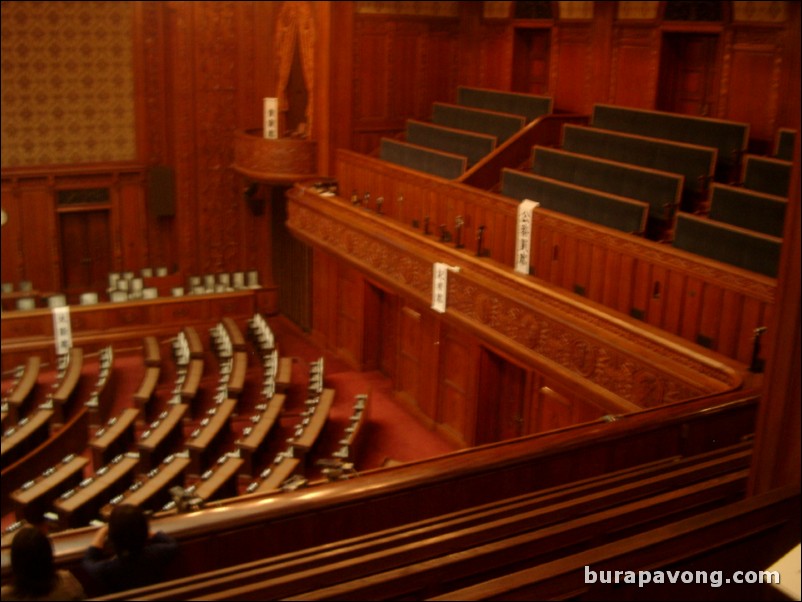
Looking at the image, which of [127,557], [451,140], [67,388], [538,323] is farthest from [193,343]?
[127,557]

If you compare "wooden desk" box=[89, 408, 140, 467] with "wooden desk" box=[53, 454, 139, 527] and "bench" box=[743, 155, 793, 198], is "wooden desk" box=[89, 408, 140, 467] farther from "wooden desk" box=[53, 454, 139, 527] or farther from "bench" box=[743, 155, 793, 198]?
"bench" box=[743, 155, 793, 198]

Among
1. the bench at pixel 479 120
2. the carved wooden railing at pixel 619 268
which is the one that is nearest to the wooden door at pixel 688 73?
the bench at pixel 479 120

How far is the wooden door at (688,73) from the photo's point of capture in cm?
445

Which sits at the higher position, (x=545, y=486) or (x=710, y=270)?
(x=710, y=270)

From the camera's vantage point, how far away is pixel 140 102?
21.1ft

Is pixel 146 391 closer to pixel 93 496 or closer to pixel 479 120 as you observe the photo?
pixel 93 496

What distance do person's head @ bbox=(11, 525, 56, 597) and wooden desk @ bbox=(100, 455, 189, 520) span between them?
2041 millimetres

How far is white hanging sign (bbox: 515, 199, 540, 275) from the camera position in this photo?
146 inches

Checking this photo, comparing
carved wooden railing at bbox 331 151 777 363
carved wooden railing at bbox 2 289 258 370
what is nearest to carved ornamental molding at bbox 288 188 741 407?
carved wooden railing at bbox 331 151 777 363

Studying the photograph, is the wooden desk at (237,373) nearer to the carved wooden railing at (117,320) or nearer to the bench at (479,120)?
the carved wooden railing at (117,320)

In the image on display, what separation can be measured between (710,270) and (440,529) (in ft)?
5.67

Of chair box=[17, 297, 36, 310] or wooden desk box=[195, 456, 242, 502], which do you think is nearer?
wooden desk box=[195, 456, 242, 502]

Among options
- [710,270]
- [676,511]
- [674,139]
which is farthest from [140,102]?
[676,511]

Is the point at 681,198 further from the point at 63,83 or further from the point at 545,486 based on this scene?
the point at 63,83
